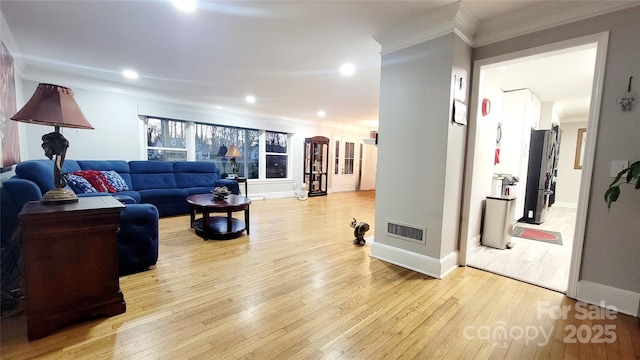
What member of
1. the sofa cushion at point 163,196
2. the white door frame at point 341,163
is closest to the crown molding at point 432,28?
the sofa cushion at point 163,196

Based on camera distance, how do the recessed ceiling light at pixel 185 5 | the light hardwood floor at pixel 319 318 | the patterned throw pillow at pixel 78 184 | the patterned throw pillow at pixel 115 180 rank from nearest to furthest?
the light hardwood floor at pixel 319 318, the recessed ceiling light at pixel 185 5, the patterned throw pillow at pixel 78 184, the patterned throw pillow at pixel 115 180

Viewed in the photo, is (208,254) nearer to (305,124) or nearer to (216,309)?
(216,309)

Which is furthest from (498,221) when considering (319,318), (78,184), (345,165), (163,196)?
(345,165)

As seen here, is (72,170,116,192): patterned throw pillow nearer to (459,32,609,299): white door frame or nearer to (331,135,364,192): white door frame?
(459,32,609,299): white door frame

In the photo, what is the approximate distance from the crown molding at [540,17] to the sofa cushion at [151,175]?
5328 millimetres

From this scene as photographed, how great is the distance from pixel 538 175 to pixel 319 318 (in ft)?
16.2

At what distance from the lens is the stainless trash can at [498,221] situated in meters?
3.22

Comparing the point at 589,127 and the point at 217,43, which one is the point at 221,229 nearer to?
the point at 217,43

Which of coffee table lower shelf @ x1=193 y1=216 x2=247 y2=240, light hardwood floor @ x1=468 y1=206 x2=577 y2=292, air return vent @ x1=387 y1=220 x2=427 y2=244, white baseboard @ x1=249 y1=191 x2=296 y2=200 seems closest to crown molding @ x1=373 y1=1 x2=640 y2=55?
air return vent @ x1=387 y1=220 x2=427 y2=244

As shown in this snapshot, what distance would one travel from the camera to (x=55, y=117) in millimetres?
1646

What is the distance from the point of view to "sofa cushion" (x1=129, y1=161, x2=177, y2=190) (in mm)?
4715

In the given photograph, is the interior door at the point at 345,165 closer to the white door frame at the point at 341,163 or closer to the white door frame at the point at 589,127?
the white door frame at the point at 341,163

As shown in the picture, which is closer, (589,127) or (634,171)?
(634,171)

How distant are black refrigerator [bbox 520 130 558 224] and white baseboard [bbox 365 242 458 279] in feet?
10.3
